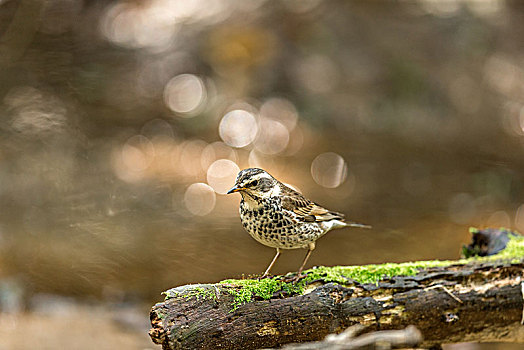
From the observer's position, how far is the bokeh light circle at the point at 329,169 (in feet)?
39.5

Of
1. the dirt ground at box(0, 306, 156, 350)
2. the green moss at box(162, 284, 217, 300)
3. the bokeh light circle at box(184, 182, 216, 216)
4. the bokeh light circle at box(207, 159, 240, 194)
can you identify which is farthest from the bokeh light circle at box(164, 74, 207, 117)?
the green moss at box(162, 284, 217, 300)

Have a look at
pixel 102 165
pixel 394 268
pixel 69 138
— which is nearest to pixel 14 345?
pixel 394 268

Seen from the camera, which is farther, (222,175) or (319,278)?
(222,175)

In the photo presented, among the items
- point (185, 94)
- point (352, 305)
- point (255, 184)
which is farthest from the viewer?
point (185, 94)

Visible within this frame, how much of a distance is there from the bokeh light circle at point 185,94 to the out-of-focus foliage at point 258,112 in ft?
0.11

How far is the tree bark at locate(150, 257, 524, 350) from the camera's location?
169 inches

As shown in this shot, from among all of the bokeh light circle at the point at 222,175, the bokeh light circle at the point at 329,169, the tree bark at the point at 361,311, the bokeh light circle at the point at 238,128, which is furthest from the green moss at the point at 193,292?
the bokeh light circle at the point at 238,128

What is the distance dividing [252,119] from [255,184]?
28.2 feet

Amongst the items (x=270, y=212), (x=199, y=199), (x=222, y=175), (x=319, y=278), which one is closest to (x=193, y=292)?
(x=270, y=212)

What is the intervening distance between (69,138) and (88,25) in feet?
10.1

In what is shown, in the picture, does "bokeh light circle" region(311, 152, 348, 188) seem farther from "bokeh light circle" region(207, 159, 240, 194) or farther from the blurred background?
"bokeh light circle" region(207, 159, 240, 194)

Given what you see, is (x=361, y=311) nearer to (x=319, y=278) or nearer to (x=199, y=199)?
(x=319, y=278)

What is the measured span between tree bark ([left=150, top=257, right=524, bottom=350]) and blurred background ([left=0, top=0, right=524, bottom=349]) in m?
3.77

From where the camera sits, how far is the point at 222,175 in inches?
472
